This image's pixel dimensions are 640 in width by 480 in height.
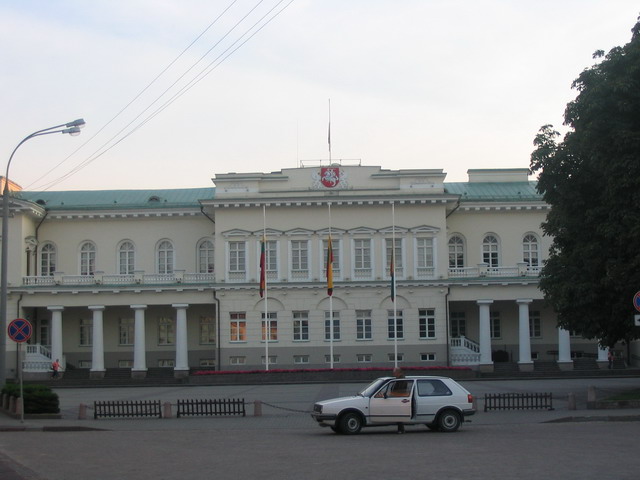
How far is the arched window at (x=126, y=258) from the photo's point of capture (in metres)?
61.7

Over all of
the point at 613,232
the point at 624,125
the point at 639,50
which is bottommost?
the point at 613,232

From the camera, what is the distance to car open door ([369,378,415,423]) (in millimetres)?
23484

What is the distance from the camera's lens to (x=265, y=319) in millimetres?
55469

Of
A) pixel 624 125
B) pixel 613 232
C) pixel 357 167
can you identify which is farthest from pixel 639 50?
pixel 357 167

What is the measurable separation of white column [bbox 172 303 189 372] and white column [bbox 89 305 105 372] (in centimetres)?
472

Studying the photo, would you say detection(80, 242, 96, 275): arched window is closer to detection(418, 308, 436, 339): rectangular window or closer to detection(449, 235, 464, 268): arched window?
detection(418, 308, 436, 339): rectangular window

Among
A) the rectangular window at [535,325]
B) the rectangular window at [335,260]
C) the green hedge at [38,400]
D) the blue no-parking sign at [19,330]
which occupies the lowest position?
the green hedge at [38,400]

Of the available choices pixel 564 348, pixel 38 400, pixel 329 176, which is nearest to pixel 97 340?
pixel 329 176

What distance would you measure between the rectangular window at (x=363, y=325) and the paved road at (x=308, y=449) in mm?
25845

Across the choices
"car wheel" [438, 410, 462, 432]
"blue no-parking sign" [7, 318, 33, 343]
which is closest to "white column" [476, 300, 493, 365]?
"car wheel" [438, 410, 462, 432]

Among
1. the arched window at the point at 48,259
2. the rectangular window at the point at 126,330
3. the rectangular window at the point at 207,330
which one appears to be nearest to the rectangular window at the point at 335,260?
the rectangular window at the point at 207,330

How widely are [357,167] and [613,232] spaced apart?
27.3m

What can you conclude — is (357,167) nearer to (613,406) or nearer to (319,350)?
(319,350)

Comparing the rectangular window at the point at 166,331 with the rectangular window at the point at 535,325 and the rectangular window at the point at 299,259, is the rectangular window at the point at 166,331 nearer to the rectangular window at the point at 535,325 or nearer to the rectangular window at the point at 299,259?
the rectangular window at the point at 299,259
